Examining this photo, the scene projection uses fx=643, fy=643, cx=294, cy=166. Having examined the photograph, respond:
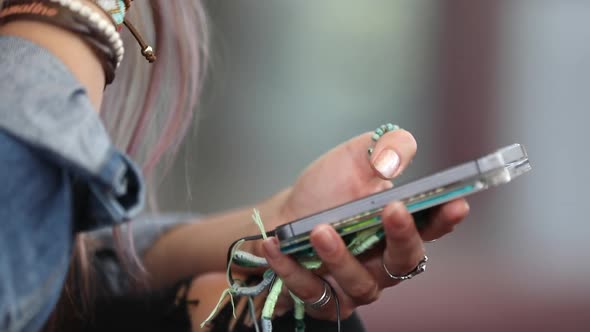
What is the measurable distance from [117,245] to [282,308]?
250 mm

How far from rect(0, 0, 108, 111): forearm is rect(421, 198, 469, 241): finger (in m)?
0.27

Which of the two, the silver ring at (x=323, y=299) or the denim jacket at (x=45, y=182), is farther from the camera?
the silver ring at (x=323, y=299)

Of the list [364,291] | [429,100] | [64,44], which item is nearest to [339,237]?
[364,291]

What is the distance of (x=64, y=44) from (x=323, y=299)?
30 centimetres

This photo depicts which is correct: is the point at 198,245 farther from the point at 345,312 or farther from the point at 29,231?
→ the point at 29,231

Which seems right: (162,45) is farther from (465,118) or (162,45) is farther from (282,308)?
(465,118)

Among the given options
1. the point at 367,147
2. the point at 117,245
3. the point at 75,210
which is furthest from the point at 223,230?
the point at 75,210

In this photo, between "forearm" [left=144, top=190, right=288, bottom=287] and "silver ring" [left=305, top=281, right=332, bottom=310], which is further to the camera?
"forearm" [left=144, top=190, right=288, bottom=287]

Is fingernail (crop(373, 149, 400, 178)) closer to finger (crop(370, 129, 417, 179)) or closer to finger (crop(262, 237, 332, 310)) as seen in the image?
finger (crop(370, 129, 417, 179))

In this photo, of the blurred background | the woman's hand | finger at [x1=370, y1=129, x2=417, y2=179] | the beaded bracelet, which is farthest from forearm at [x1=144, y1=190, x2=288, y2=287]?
the blurred background

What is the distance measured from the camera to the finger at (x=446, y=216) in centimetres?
47

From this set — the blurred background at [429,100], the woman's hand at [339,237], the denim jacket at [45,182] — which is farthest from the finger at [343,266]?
the blurred background at [429,100]

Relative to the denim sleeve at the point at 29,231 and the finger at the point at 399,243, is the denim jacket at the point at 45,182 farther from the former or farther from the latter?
the finger at the point at 399,243

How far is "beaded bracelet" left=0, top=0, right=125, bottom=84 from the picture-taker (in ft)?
1.45
